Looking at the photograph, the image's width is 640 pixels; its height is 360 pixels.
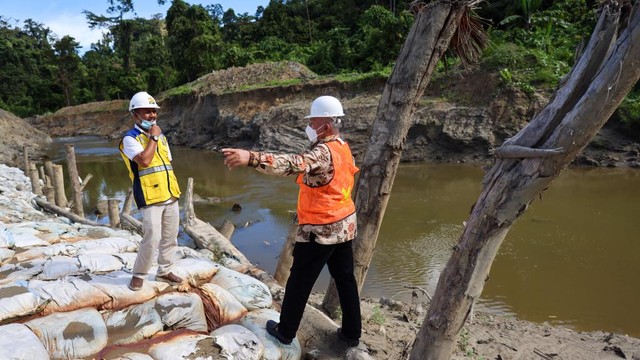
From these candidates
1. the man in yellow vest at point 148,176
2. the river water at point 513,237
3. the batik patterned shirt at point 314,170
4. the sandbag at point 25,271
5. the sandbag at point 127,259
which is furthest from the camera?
the river water at point 513,237

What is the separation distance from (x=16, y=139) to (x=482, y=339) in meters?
25.6

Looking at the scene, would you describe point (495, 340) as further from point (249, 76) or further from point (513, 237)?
point (249, 76)

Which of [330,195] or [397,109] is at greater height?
[397,109]

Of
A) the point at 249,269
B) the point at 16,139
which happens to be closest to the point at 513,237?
the point at 249,269

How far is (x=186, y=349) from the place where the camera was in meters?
2.60

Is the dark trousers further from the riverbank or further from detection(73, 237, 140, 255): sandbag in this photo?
detection(73, 237, 140, 255): sandbag

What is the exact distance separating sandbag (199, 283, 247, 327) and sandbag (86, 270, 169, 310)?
32 centimetres

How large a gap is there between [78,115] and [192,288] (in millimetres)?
32460

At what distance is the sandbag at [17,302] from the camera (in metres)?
2.64

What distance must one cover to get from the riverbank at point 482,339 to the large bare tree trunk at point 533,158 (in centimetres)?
65

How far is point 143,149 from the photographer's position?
9.44ft

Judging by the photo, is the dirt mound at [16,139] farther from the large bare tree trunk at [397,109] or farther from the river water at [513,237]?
the large bare tree trunk at [397,109]

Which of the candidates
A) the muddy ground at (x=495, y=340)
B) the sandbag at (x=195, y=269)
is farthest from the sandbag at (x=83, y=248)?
the muddy ground at (x=495, y=340)

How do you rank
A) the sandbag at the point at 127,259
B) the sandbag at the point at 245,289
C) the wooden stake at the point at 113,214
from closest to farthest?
1. the sandbag at the point at 245,289
2. the sandbag at the point at 127,259
3. the wooden stake at the point at 113,214
